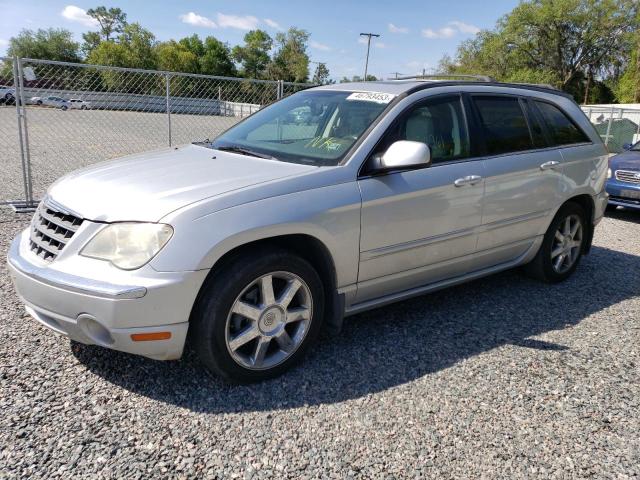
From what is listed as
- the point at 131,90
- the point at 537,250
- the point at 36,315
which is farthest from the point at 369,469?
the point at 131,90

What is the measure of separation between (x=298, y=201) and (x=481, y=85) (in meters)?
2.17

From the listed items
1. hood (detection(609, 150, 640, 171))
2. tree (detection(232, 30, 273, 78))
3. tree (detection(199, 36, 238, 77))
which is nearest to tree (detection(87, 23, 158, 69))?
tree (detection(199, 36, 238, 77))

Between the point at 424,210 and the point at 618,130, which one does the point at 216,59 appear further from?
the point at 424,210

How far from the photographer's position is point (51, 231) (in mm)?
2895

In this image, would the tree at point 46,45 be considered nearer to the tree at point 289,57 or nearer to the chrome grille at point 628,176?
the tree at point 289,57

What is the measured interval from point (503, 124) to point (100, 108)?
25.1 feet

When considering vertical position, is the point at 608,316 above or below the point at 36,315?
below

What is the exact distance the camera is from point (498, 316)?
4.16m

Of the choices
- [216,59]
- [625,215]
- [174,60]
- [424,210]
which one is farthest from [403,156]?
[216,59]

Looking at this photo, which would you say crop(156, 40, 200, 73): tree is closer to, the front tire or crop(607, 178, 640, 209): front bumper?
crop(607, 178, 640, 209): front bumper

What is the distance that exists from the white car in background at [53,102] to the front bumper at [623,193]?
8854mm

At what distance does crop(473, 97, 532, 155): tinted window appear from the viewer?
4.05m

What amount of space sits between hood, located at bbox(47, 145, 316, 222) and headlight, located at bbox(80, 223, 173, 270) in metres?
0.05

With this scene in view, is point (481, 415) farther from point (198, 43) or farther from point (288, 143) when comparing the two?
point (198, 43)
